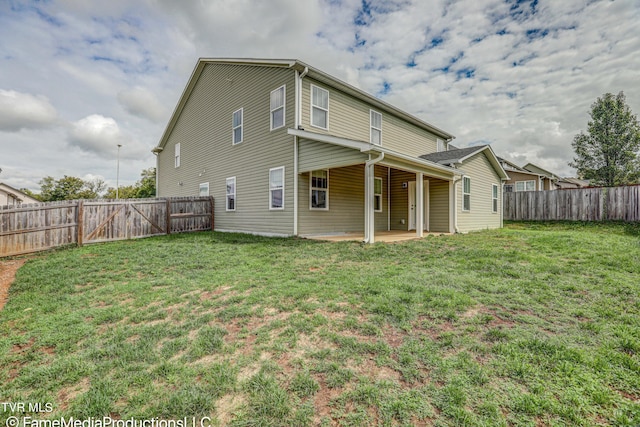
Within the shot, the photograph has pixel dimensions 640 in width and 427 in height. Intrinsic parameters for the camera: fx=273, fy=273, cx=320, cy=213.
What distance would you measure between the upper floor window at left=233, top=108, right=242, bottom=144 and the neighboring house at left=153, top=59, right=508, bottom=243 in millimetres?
58

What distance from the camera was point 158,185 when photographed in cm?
1923

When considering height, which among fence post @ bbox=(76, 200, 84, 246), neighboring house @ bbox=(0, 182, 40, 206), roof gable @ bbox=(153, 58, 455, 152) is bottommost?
fence post @ bbox=(76, 200, 84, 246)

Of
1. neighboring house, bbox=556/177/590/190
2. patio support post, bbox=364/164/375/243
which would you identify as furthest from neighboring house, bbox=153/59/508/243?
Answer: neighboring house, bbox=556/177/590/190

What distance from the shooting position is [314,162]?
902 cm

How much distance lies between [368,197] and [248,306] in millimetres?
5469

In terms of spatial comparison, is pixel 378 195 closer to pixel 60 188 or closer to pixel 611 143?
pixel 611 143

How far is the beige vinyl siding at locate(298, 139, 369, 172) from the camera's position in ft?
26.4

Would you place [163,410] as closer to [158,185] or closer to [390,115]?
[390,115]

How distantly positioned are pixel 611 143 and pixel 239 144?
102 ft

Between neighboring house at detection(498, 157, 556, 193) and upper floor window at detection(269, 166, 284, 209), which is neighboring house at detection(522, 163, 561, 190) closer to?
neighboring house at detection(498, 157, 556, 193)

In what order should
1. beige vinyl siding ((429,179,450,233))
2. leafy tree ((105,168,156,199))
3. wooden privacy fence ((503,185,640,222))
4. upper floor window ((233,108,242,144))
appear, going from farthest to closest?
1. leafy tree ((105,168,156,199))
2. wooden privacy fence ((503,185,640,222))
3. upper floor window ((233,108,242,144))
4. beige vinyl siding ((429,179,450,233))

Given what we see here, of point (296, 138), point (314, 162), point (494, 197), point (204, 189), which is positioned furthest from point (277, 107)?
point (494, 197)

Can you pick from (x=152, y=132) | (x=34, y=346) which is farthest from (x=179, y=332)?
(x=152, y=132)

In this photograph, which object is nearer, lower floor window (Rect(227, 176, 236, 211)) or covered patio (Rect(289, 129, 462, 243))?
covered patio (Rect(289, 129, 462, 243))
